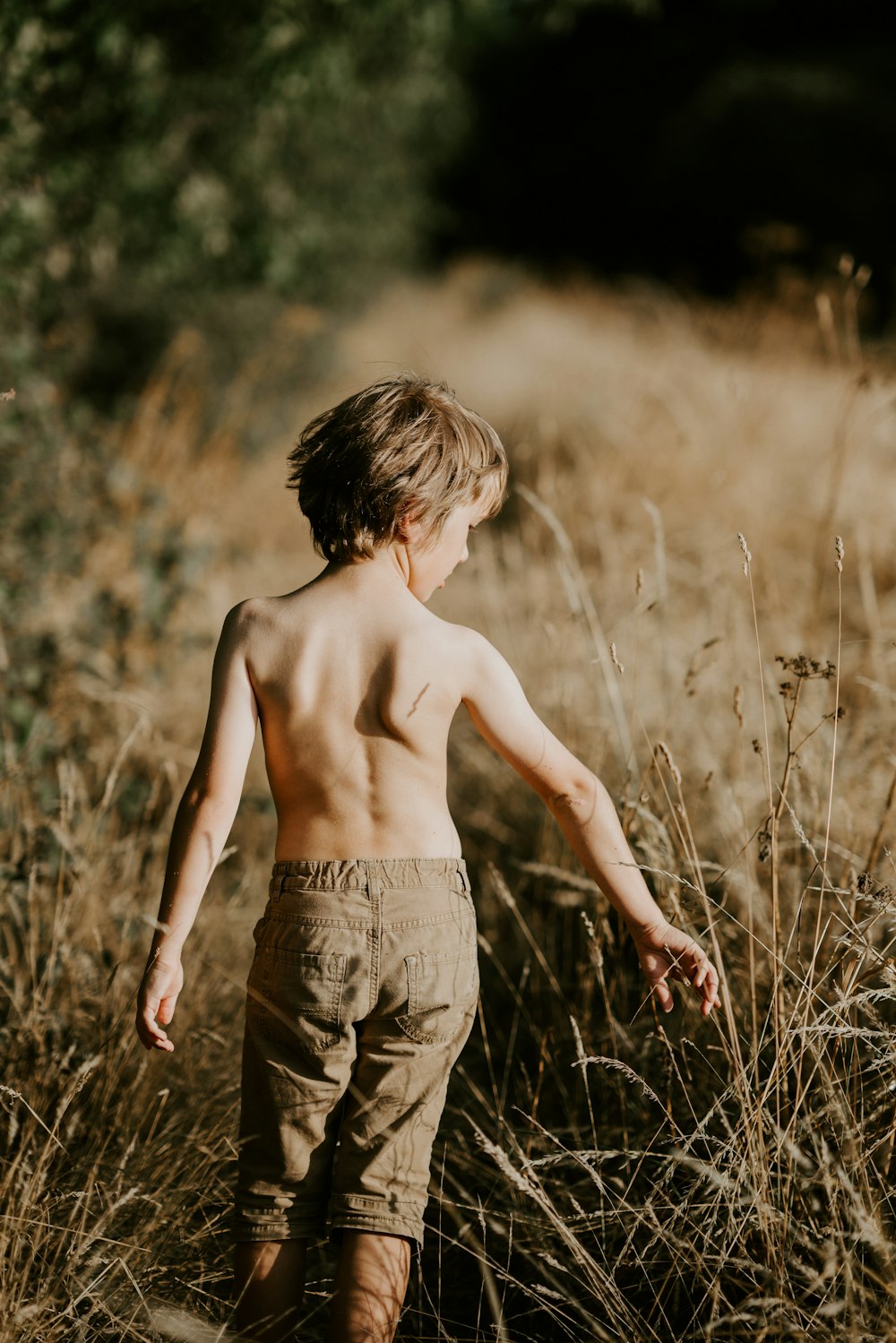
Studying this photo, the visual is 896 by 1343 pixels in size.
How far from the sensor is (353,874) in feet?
4.87

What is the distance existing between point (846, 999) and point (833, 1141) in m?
0.49

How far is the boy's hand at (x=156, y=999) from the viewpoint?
145 cm

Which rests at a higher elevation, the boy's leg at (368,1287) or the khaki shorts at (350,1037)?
the khaki shorts at (350,1037)

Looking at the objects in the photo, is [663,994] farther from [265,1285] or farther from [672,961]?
[265,1285]

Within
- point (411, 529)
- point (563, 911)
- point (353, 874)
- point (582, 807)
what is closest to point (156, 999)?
point (353, 874)

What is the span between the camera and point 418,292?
1341 cm

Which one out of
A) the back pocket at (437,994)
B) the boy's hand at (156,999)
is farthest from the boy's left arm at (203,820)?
the back pocket at (437,994)

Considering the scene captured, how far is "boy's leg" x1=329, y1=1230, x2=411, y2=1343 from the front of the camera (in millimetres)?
1476

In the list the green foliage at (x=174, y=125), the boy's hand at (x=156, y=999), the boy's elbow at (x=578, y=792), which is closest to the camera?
the boy's hand at (x=156, y=999)

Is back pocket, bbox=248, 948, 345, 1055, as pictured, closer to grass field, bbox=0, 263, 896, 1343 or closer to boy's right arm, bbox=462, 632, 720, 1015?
grass field, bbox=0, 263, 896, 1343

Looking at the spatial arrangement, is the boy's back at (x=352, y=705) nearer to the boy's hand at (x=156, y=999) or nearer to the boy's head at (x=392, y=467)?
the boy's head at (x=392, y=467)

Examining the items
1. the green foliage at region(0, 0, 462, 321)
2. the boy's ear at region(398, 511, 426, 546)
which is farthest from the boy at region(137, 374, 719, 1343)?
the green foliage at region(0, 0, 462, 321)

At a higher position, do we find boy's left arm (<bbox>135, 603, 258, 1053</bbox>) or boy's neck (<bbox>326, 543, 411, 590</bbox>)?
boy's neck (<bbox>326, 543, 411, 590</bbox>)

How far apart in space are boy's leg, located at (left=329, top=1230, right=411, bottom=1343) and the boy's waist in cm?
53
